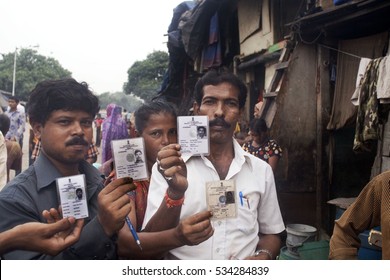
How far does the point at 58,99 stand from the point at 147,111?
250 mm

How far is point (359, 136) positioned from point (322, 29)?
1.95 feet

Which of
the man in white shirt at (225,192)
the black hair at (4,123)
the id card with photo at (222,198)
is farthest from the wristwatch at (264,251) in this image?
the black hair at (4,123)

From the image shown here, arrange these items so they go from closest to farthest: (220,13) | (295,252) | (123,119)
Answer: (123,119) < (295,252) < (220,13)

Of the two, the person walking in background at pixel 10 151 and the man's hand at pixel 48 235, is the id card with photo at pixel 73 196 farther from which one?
the person walking in background at pixel 10 151

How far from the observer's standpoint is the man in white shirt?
1.03 metres

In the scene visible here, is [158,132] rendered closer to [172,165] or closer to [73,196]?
[172,165]

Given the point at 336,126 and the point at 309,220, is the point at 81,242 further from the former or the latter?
the point at 336,126

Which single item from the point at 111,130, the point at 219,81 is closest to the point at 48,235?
the point at 111,130

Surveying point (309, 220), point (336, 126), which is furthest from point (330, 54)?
point (309, 220)

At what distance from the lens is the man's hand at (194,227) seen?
38.1 inches

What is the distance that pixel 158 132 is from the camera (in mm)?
997

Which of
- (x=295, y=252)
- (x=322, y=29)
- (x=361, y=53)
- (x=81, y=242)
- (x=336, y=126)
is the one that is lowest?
(x=295, y=252)

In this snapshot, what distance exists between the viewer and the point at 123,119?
103 cm

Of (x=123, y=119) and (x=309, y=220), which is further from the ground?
(x=123, y=119)
